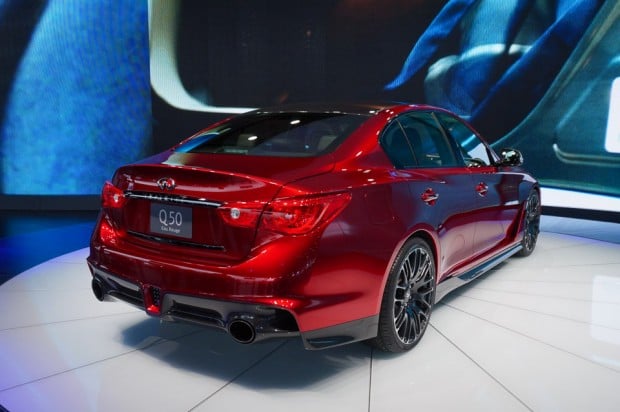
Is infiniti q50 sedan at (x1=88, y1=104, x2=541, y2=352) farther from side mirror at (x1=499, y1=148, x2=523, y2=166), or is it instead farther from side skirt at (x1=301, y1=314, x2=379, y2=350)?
side mirror at (x1=499, y1=148, x2=523, y2=166)

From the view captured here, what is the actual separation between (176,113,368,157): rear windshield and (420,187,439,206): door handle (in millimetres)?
468

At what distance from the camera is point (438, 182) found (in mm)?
2740

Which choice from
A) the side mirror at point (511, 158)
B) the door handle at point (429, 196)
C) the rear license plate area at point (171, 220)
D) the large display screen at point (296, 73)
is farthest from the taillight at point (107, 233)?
the large display screen at point (296, 73)

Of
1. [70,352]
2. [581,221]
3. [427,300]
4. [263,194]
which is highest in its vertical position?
[263,194]

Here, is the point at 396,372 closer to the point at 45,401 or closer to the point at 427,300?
the point at 427,300

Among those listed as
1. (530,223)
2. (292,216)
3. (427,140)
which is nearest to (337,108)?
(427,140)

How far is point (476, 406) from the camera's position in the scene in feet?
6.84

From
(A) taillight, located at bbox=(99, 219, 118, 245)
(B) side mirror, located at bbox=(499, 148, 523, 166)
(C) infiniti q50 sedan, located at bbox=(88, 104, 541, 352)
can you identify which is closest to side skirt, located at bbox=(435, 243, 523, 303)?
(C) infiniti q50 sedan, located at bbox=(88, 104, 541, 352)

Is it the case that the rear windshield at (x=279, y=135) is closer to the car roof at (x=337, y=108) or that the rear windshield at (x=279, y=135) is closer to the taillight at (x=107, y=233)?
the car roof at (x=337, y=108)

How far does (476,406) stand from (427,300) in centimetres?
67

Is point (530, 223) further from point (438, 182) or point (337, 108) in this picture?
point (337, 108)

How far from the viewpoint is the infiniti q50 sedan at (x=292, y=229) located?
197cm

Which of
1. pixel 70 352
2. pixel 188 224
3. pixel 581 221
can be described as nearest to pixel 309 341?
pixel 188 224

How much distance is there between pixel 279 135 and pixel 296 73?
5029mm
